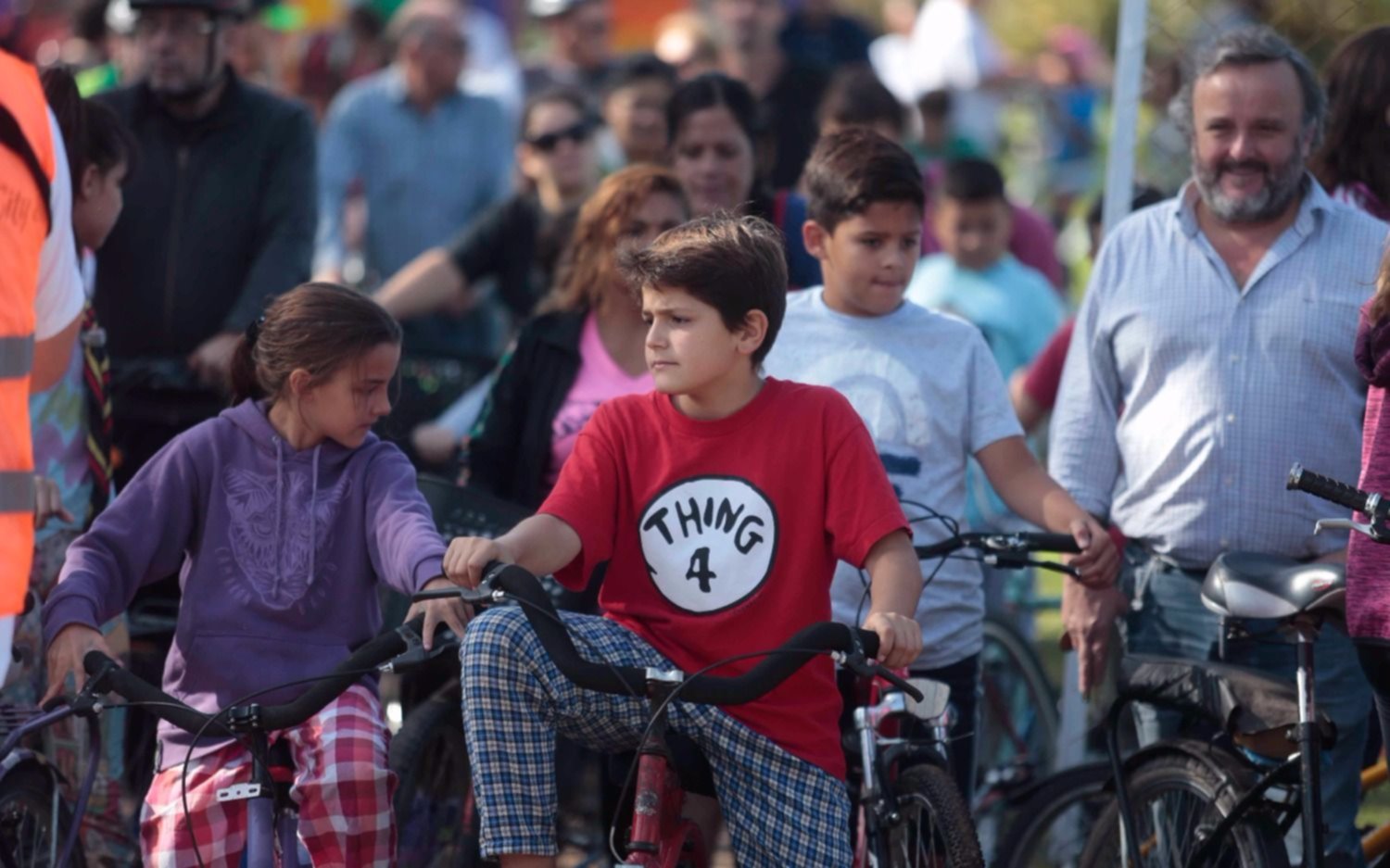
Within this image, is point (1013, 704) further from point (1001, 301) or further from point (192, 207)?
point (192, 207)

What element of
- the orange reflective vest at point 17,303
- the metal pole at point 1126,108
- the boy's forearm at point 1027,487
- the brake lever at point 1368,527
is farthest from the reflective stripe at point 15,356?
the metal pole at point 1126,108

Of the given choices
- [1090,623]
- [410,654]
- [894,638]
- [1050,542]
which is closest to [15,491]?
[410,654]

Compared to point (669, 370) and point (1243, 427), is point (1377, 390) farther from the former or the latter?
point (669, 370)

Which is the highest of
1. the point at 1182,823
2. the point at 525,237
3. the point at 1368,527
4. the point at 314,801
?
the point at 525,237

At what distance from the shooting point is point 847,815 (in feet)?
14.5

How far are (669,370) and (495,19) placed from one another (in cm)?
1197

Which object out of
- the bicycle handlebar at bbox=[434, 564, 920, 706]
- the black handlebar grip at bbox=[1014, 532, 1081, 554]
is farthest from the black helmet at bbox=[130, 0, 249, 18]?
the bicycle handlebar at bbox=[434, 564, 920, 706]

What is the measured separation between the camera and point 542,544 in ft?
14.4

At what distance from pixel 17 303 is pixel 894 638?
1871mm

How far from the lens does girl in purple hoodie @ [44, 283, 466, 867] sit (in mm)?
4566

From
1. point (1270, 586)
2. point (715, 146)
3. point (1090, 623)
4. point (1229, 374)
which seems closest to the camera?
point (1270, 586)

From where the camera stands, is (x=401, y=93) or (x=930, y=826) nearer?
(x=930, y=826)

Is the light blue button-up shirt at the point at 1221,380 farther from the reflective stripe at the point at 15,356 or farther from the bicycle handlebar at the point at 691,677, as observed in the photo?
the reflective stripe at the point at 15,356

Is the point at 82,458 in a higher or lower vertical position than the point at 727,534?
lower
